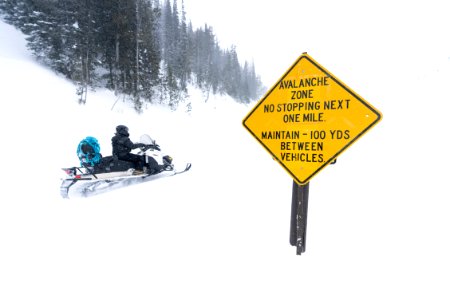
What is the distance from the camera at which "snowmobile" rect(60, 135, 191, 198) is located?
5502 mm

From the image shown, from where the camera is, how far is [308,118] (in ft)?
8.70

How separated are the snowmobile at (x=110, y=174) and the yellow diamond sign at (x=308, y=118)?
4.38 meters

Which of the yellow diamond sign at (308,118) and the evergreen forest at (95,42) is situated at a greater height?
the evergreen forest at (95,42)

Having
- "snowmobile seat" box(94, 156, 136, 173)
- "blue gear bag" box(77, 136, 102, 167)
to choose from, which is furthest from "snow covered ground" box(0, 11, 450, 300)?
"blue gear bag" box(77, 136, 102, 167)

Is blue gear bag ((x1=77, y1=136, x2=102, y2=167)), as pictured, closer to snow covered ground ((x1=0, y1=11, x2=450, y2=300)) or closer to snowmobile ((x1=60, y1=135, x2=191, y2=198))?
snowmobile ((x1=60, y1=135, x2=191, y2=198))

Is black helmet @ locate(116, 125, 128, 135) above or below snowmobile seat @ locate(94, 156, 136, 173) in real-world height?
above

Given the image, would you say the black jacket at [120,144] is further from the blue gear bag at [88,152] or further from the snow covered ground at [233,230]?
the snow covered ground at [233,230]

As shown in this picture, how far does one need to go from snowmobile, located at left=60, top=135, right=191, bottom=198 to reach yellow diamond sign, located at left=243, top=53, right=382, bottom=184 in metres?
4.38

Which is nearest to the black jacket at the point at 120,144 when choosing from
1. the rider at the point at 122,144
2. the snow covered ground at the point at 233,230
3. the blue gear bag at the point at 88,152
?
the rider at the point at 122,144

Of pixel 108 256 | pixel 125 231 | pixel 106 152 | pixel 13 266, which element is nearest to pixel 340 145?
pixel 108 256

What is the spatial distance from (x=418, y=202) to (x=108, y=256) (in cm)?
445

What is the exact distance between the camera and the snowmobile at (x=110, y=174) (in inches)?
217

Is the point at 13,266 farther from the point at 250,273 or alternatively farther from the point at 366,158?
the point at 366,158

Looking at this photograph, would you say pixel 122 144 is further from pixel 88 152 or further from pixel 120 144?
pixel 88 152
